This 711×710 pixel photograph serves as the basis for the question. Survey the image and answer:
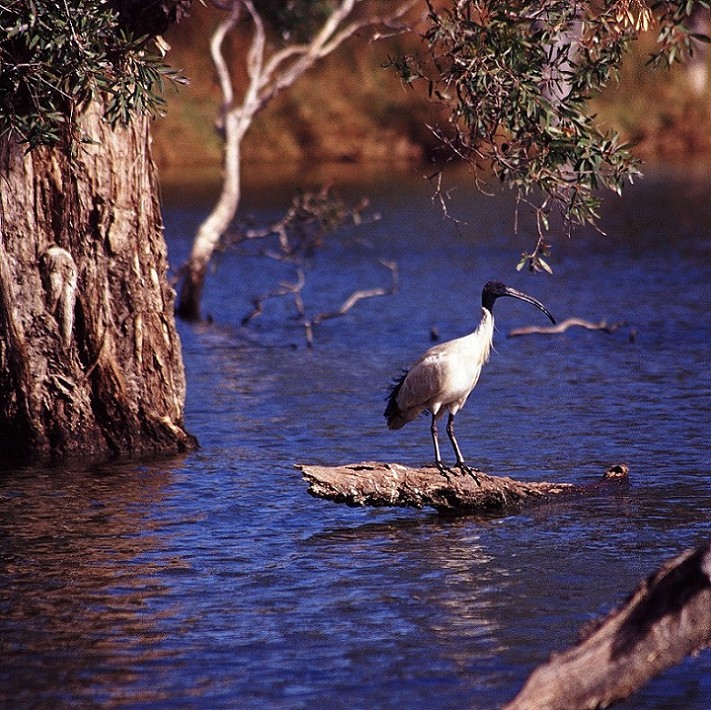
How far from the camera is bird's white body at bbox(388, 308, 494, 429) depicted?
1323 centimetres

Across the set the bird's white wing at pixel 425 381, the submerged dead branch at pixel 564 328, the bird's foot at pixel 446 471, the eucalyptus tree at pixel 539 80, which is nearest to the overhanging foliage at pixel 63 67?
the eucalyptus tree at pixel 539 80

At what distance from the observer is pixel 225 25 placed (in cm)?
2644

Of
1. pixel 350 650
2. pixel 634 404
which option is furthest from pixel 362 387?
pixel 350 650

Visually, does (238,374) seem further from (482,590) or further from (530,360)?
(482,590)

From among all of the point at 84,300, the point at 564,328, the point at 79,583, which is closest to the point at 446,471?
the point at 79,583

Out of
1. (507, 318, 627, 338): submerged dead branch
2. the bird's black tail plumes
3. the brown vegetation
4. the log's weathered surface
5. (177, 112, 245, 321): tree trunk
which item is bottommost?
the log's weathered surface

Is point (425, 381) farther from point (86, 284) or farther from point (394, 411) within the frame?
point (86, 284)

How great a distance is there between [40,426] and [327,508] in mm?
3516

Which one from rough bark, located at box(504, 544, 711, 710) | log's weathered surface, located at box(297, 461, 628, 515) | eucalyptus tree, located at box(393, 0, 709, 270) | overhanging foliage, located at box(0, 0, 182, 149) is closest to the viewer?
rough bark, located at box(504, 544, 711, 710)

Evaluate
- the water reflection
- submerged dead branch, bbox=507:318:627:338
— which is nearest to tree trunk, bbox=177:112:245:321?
submerged dead branch, bbox=507:318:627:338

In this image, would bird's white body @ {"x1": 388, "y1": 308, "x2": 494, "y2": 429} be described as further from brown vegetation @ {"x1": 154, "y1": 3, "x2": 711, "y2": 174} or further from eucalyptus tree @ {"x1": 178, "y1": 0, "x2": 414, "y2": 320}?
brown vegetation @ {"x1": 154, "y1": 3, "x2": 711, "y2": 174}

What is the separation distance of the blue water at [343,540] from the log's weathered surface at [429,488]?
0.20 meters

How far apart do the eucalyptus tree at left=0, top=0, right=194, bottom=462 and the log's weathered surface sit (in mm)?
3607

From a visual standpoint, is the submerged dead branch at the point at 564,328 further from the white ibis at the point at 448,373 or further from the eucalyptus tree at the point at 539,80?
the eucalyptus tree at the point at 539,80
